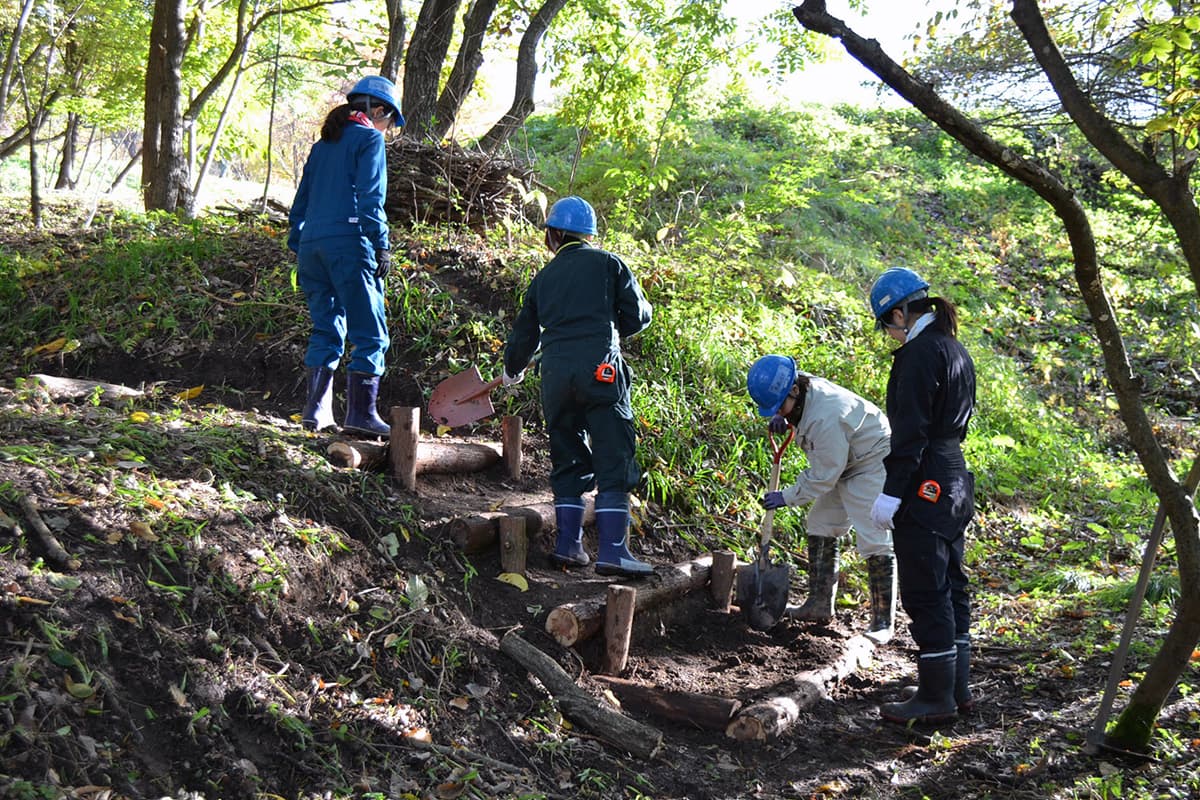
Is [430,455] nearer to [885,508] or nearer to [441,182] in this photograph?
[885,508]

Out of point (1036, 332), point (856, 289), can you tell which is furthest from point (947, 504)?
point (1036, 332)

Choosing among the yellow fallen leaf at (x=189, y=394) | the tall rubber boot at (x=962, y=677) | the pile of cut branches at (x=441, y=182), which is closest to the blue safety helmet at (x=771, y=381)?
the tall rubber boot at (x=962, y=677)

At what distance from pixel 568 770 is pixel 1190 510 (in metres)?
2.64

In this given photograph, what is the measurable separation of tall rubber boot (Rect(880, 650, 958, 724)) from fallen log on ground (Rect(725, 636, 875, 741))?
0.40 m

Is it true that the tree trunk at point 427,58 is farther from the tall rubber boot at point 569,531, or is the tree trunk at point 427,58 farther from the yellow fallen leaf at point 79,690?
the yellow fallen leaf at point 79,690

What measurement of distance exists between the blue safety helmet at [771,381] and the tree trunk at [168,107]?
782cm

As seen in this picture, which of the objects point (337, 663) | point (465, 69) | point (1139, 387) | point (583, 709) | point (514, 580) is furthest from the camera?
point (465, 69)

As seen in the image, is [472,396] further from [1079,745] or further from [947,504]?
[1079,745]

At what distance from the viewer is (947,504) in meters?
4.41

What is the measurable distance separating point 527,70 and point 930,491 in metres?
7.57

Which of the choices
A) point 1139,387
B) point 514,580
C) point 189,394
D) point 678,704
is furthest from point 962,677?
point 189,394

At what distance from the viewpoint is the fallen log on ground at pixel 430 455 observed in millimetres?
5051

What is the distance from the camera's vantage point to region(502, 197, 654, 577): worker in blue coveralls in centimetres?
507

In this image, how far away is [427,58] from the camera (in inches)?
380
